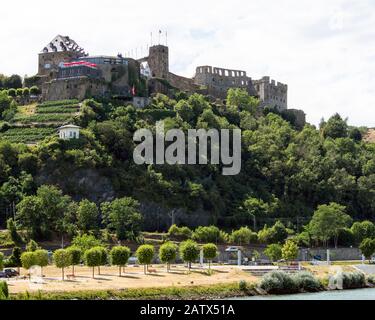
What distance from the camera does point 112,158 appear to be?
92188 millimetres

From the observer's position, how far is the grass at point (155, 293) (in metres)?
52.5

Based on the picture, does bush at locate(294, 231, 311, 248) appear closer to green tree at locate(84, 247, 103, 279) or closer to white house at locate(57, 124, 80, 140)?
white house at locate(57, 124, 80, 140)

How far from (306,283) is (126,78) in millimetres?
56239

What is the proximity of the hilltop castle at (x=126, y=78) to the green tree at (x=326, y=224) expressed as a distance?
31.2 metres

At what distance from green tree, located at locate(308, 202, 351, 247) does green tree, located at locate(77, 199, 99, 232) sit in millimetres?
24624

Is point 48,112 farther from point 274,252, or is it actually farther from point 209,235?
point 274,252

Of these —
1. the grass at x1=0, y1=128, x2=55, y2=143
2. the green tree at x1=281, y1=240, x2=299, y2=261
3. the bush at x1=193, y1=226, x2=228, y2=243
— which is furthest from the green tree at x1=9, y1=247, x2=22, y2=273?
the grass at x1=0, y1=128, x2=55, y2=143

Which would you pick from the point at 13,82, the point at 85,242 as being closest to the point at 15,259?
the point at 85,242

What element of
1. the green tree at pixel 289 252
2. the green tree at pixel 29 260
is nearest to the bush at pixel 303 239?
the green tree at pixel 289 252

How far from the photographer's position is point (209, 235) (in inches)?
3359

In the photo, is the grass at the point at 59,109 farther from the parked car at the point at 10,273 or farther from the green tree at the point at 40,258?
the green tree at the point at 40,258

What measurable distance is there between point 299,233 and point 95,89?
3279 cm

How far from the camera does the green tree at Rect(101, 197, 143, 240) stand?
3201 inches

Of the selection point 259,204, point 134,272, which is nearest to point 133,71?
point 259,204
